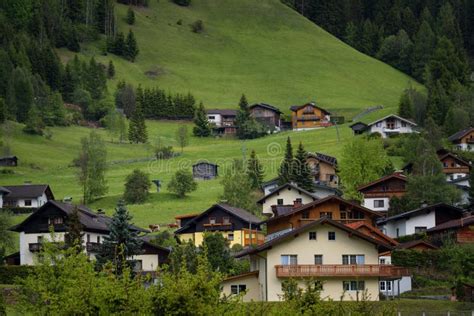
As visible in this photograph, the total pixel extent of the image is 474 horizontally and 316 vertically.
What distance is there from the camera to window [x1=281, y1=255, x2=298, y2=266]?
63969mm

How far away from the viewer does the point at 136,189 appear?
110 meters

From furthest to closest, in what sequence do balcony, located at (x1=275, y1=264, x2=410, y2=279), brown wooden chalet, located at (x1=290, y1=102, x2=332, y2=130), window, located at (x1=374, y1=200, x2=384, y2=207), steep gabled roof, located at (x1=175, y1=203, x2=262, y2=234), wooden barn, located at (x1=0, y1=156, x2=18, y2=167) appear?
brown wooden chalet, located at (x1=290, y1=102, x2=332, y2=130)
wooden barn, located at (x1=0, y1=156, x2=18, y2=167)
window, located at (x1=374, y1=200, x2=384, y2=207)
steep gabled roof, located at (x1=175, y1=203, x2=262, y2=234)
balcony, located at (x1=275, y1=264, x2=410, y2=279)

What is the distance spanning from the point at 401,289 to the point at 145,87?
11969 cm

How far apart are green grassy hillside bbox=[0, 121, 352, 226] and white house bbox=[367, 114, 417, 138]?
3934mm

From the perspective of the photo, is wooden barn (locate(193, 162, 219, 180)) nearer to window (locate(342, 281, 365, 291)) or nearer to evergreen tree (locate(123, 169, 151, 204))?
evergreen tree (locate(123, 169, 151, 204))

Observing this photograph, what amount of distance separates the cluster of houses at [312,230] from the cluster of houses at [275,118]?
38.2m

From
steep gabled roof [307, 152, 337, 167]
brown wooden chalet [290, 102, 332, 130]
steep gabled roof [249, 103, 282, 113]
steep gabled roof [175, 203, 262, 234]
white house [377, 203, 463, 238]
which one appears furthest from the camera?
steep gabled roof [249, 103, 282, 113]

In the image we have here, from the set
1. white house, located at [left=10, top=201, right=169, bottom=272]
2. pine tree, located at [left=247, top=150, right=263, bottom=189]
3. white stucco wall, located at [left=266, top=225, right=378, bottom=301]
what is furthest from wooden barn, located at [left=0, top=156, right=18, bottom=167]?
white stucco wall, located at [left=266, top=225, right=378, bottom=301]

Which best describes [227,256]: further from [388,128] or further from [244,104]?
[244,104]

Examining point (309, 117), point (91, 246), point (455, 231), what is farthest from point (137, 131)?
point (455, 231)

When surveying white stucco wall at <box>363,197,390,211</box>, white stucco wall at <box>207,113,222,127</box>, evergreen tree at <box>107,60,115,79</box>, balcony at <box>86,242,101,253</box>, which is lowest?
balcony at <box>86,242,101,253</box>

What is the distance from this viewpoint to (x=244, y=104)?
176 m

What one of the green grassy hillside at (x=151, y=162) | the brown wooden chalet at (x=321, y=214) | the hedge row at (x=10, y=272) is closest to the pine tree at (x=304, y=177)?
the green grassy hillside at (x=151, y=162)

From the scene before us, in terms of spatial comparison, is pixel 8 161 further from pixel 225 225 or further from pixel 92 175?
pixel 225 225
